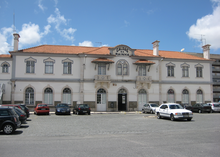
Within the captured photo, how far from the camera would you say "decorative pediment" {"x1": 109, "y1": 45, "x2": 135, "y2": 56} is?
33.9 meters

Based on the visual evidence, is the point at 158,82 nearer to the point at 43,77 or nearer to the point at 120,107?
the point at 120,107

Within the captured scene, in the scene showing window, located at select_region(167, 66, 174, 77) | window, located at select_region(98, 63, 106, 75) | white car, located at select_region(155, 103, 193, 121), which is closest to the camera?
white car, located at select_region(155, 103, 193, 121)

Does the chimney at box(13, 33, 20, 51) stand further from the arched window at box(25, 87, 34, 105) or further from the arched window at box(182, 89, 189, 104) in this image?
the arched window at box(182, 89, 189, 104)

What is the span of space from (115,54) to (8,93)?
16.5 metres

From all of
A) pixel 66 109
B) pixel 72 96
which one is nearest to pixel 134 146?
pixel 66 109

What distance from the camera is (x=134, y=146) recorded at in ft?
29.8

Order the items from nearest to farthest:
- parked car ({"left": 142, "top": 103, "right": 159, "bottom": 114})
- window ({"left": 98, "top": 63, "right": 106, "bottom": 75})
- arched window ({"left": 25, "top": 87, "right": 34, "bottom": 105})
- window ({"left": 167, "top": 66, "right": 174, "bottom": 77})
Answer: parked car ({"left": 142, "top": 103, "right": 159, "bottom": 114}) → arched window ({"left": 25, "top": 87, "right": 34, "bottom": 105}) → window ({"left": 98, "top": 63, "right": 106, "bottom": 75}) → window ({"left": 167, "top": 66, "right": 174, "bottom": 77})

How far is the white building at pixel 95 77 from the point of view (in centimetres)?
3156

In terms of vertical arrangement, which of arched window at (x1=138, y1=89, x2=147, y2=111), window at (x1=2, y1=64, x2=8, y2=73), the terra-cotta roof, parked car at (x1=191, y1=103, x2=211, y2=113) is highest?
the terra-cotta roof

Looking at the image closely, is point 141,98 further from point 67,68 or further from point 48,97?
point 48,97

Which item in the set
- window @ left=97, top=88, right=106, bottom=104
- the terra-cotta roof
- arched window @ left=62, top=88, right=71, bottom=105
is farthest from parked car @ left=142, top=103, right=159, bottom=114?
arched window @ left=62, top=88, right=71, bottom=105

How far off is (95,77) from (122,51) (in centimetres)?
610

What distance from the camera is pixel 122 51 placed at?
112 ft

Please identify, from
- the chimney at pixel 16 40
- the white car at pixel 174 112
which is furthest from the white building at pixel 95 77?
the white car at pixel 174 112
